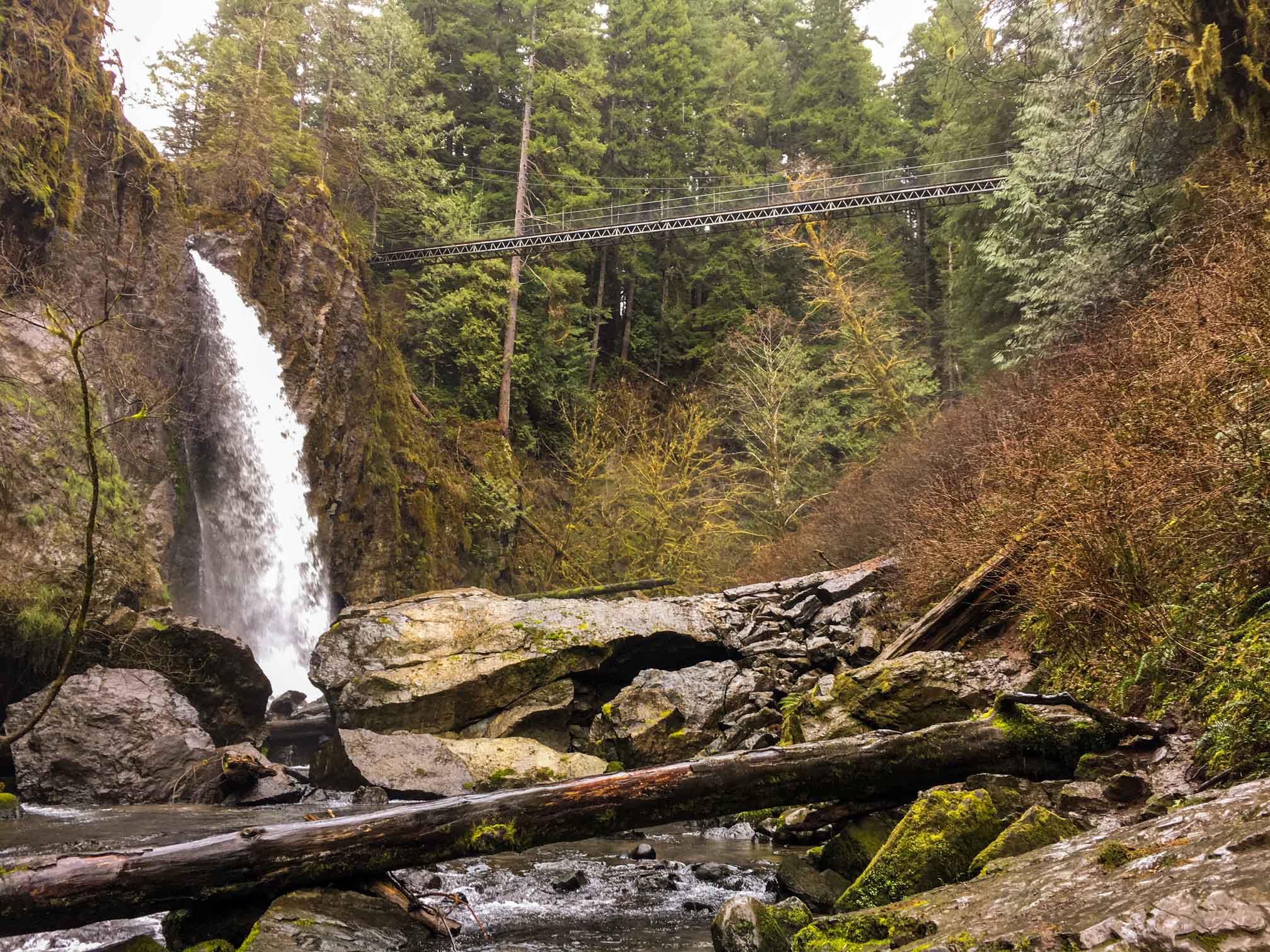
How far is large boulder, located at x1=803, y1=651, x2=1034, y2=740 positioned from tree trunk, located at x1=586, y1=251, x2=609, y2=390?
22407 millimetres

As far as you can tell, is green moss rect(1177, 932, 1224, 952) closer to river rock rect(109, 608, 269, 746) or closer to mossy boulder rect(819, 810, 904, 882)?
mossy boulder rect(819, 810, 904, 882)

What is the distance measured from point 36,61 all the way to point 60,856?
15416 mm

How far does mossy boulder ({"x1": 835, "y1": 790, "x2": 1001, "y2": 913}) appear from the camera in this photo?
3660 mm

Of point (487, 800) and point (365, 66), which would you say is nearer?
point (487, 800)

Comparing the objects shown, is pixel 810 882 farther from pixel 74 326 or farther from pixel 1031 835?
pixel 74 326

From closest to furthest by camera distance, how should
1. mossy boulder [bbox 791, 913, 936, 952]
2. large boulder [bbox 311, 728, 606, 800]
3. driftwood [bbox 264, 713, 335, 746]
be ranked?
1. mossy boulder [bbox 791, 913, 936, 952]
2. large boulder [bbox 311, 728, 606, 800]
3. driftwood [bbox 264, 713, 335, 746]

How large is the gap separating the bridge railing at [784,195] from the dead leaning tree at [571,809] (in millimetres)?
16125

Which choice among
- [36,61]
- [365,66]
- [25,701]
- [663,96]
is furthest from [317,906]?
[663,96]

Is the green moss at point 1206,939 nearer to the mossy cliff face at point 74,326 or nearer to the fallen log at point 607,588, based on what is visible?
the mossy cliff face at point 74,326

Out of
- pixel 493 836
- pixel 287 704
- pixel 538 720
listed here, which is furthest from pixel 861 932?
pixel 287 704

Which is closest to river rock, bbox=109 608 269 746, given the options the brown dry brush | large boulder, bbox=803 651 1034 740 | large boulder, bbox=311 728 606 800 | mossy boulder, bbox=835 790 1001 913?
large boulder, bbox=311 728 606 800

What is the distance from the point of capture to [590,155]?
95.0 feet

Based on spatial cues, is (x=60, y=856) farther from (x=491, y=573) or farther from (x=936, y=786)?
(x=491, y=573)

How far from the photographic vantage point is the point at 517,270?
25.1 m
